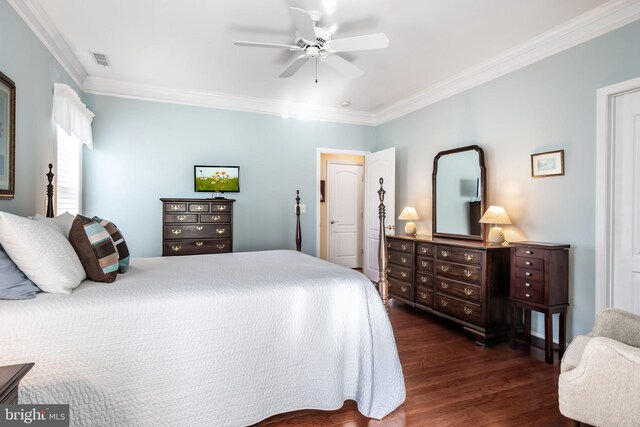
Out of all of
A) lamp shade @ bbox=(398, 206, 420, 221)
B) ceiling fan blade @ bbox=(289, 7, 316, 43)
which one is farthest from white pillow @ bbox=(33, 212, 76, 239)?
lamp shade @ bbox=(398, 206, 420, 221)

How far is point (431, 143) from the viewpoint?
4.33 metres

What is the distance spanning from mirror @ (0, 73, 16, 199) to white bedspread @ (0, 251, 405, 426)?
113cm

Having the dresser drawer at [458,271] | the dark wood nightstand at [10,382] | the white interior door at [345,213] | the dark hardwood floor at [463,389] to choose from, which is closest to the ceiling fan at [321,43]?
the dresser drawer at [458,271]

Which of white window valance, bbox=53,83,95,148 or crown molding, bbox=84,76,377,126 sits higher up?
crown molding, bbox=84,76,377,126

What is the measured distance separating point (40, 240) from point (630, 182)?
3.77 meters

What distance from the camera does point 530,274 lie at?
2.77 metres

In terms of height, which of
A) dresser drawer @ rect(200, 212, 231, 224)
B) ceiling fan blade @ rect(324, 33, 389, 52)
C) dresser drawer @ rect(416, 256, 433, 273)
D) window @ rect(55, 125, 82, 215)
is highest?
ceiling fan blade @ rect(324, 33, 389, 52)

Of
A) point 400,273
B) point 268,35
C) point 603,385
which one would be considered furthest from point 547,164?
point 268,35

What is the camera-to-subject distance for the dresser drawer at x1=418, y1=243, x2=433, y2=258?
3629 mm

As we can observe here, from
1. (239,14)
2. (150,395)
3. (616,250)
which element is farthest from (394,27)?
(150,395)

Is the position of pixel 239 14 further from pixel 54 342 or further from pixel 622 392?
pixel 622 392

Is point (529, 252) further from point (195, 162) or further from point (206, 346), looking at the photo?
point (195, 162)

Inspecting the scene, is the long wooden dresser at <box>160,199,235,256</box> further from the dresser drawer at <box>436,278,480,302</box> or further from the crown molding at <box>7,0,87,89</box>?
the dresser drawer at <box>436,278,480,302</box>

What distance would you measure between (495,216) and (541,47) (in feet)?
5.16
